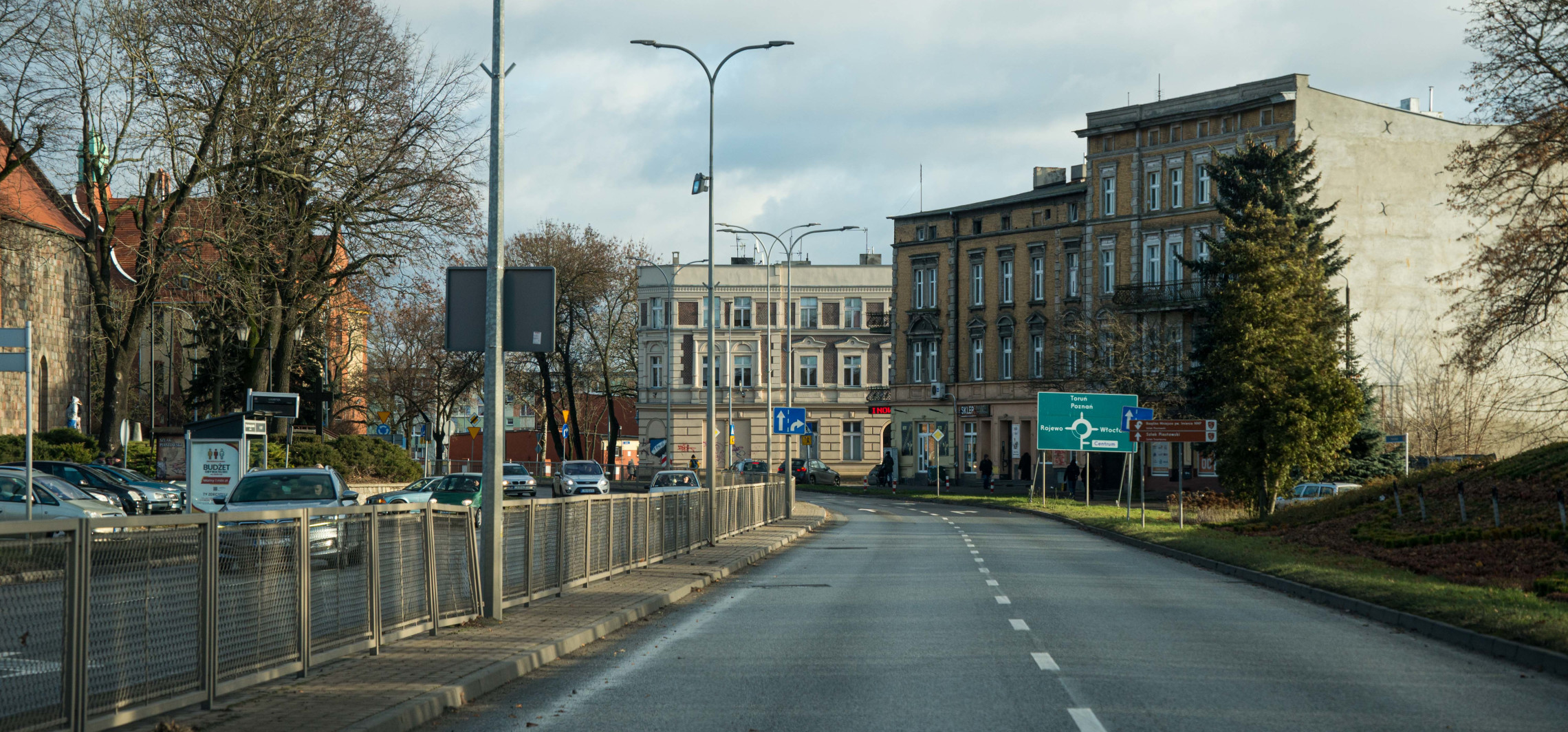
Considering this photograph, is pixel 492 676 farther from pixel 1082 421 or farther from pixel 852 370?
pixel 852 370

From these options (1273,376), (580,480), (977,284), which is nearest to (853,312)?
(977,284)

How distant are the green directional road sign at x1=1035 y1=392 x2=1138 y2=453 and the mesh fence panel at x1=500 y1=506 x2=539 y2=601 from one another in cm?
3200

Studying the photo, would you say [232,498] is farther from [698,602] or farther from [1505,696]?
[1505,696]

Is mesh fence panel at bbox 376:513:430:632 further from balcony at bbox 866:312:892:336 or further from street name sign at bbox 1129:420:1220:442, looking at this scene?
balcony at bbox 866:312:892:336

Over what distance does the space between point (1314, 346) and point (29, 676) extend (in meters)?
35.6

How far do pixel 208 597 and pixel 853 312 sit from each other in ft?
274

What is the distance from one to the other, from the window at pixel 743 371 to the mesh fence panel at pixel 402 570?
78.5 m

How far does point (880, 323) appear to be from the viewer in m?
83.3

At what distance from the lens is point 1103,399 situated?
45.3 m

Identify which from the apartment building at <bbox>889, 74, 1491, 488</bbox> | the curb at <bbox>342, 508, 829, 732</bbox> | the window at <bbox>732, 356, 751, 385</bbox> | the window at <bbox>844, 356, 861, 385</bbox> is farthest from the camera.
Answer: the window at <bbox>732, 356, 751, 385</bbox>

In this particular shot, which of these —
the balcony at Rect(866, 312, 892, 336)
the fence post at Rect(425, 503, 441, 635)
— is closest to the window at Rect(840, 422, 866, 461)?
the balcony at Rect(866, 312, 892, 336)

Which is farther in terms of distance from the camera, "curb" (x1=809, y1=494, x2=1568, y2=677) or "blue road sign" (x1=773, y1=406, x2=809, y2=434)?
"blue road sign" (x1=773, y1=406, x2=809, y2=434)

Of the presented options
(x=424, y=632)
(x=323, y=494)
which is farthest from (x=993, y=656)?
(x=323, y=494)

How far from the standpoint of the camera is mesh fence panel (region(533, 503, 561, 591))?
1519 centimetres
